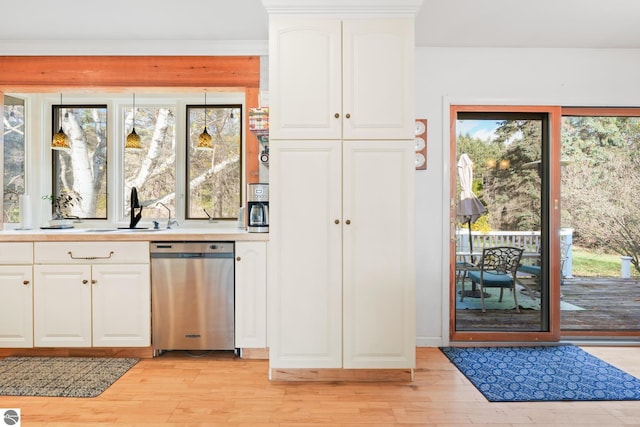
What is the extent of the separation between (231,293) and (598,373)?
2.72m

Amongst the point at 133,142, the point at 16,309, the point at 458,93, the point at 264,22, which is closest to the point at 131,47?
the point at 133,142

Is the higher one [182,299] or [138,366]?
[182,299]

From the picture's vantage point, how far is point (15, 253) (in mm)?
3000

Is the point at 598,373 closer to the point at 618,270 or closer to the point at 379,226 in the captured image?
the point at 618,270

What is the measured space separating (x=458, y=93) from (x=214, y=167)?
2437 mm

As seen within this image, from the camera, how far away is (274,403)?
234 cm

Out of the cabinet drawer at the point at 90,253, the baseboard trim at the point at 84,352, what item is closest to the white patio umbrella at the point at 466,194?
the cabinet drawer at the point at 90,253

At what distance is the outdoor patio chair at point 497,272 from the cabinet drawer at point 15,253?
3622mm

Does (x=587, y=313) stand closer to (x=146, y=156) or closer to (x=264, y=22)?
(x=264, y=22)

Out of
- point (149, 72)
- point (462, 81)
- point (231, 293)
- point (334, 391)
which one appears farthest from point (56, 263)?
point (462, 81)

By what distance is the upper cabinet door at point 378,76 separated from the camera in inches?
100

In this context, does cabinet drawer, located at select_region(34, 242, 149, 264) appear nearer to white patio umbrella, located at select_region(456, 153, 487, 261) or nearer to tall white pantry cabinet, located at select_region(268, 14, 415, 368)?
tall white pantry cabinet, located at select_region(268, 14, 415, 368)

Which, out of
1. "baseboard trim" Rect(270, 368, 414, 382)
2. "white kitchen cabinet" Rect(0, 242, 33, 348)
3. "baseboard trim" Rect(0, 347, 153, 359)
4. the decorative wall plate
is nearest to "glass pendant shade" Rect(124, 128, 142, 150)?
"white kitchen cabinet" Rect(0, 242, 33, 348)

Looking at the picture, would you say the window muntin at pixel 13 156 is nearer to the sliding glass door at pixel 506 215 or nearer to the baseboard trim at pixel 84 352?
the baseboard trim at pixel 84 352
